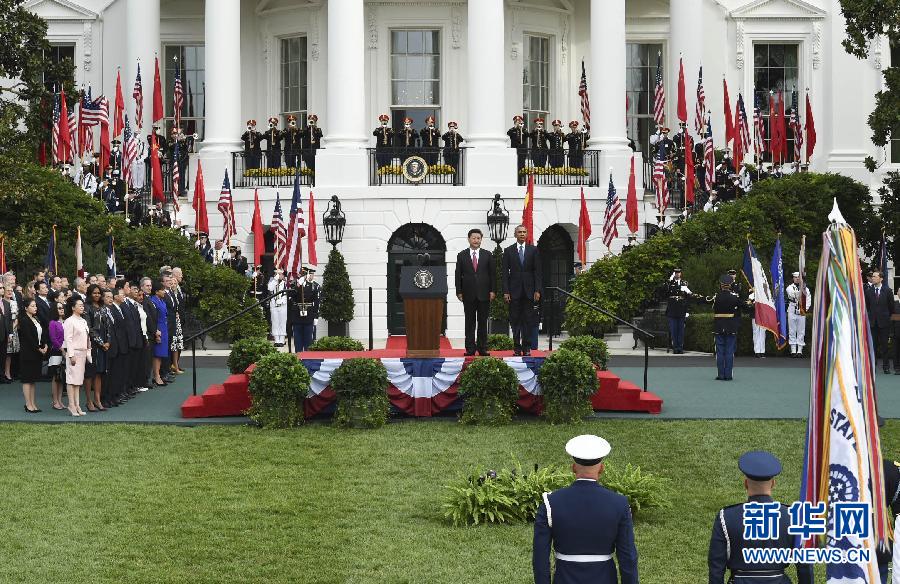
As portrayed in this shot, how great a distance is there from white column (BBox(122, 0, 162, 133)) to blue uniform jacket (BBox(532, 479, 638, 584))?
3453 cm

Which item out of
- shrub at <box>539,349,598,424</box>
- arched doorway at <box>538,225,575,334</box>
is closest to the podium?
shrub at <box>539,349,598,424</box>

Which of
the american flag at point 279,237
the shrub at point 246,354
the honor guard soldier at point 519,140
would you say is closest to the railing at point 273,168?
the american flag at point 279,237

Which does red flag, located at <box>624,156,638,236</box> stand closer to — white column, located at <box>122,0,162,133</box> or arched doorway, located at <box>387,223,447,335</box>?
arched doorway, located at <box>387,223,447,335</box>

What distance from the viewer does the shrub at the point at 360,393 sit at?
2034cm

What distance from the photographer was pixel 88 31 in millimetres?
45062

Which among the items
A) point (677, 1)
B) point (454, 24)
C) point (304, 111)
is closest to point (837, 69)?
point (677, 1)

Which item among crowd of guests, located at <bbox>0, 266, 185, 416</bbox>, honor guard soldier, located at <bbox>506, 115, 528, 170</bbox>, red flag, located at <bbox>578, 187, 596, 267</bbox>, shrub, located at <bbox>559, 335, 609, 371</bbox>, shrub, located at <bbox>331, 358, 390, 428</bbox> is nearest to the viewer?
shrub, located at <bbox>331, 358, 390, 428</bbox>

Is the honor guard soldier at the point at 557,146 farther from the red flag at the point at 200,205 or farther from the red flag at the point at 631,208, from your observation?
the red flag at the point at 200,205

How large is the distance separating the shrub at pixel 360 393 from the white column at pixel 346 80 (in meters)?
18.8

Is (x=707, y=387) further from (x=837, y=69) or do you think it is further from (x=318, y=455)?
(x=837, y=69)

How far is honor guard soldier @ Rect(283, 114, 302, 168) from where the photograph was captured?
39.6 meters

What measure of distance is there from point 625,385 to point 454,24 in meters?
22.0

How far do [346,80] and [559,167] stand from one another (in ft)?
19.5

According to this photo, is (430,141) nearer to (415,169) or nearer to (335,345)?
(415,169)
